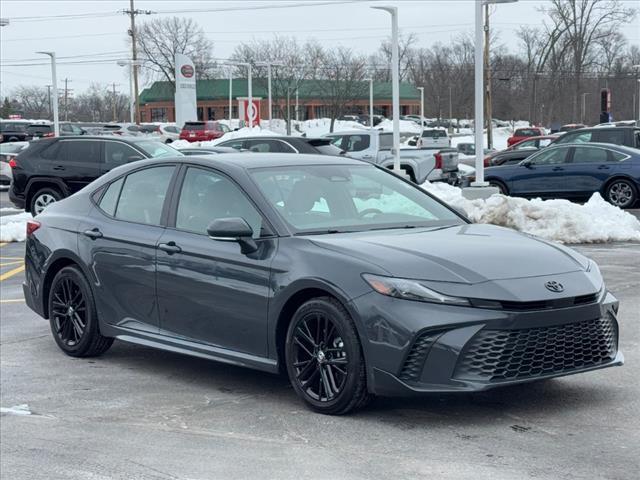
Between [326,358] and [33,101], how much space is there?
154600 millimetres

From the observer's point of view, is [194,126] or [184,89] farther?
[184,89]

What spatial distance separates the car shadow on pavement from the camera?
6020mm

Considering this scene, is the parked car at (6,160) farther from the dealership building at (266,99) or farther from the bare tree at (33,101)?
the bare tree at (33,101)

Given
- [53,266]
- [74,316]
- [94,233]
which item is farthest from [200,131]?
[94,233]

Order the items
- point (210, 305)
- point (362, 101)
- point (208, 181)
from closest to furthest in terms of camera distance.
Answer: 1. point (210, 305)
2. point (208, 181)
3. point (362, 101)

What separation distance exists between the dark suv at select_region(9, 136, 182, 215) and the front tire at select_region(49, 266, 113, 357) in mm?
11996

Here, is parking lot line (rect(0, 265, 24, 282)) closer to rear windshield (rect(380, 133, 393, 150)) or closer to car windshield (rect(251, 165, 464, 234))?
car windshield (rect(251, 165, 464, 234))

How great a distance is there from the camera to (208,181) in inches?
286

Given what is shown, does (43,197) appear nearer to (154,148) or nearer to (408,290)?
(154,148)

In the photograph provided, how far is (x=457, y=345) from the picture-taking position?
5.63 m

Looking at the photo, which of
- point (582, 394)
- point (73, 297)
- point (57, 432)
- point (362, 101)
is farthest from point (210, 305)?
point (362, 101)

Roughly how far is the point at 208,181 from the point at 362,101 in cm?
9234

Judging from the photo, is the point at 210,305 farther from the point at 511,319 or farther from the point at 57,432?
the point at 511,319

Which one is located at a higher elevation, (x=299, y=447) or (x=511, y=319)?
(x=511, y=319)
